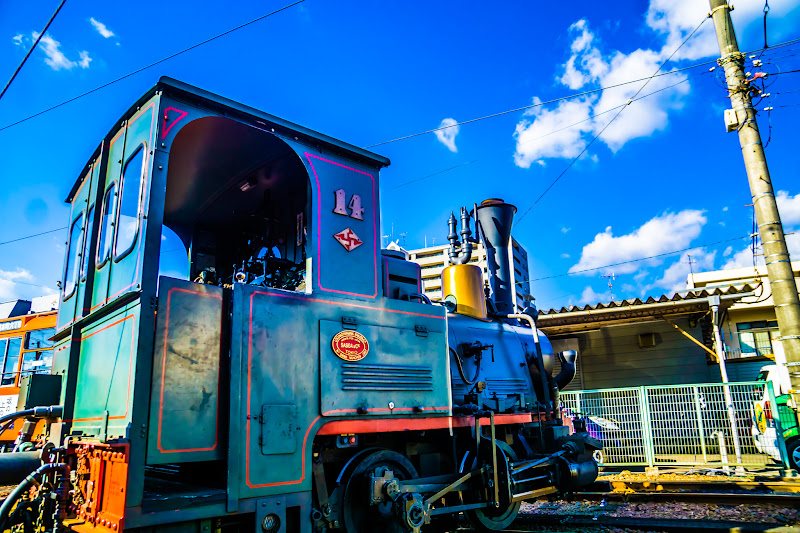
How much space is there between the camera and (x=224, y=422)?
3.54 meters

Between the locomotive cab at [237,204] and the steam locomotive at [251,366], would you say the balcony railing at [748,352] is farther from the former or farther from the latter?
the locomotive cab at [237,204]

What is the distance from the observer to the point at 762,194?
7906mm

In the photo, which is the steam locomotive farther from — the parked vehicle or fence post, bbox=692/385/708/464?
fence post, bbox=692/385/708/464

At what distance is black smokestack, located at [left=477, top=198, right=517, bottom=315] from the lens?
7.32 m

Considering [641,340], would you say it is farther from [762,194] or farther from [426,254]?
[426,254]

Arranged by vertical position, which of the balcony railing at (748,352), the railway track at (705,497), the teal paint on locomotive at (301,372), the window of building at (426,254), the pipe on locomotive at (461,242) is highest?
the window of building at (426,254)

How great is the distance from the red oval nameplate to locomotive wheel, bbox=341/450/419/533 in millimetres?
883

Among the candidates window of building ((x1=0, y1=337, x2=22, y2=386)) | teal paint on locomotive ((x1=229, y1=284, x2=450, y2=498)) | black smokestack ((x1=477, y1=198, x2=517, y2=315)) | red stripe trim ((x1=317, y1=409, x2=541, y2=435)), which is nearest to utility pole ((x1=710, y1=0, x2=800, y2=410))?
black smokestack ((x1=477, y1=198, x2=517, y2=315))

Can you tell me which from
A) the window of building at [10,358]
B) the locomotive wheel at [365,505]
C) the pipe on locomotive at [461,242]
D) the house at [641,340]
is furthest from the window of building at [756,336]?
the window of building at [10,358]

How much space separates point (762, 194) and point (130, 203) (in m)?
8.54

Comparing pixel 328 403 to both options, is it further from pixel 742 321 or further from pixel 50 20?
pixel 742 321

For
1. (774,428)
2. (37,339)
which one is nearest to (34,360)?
(37,339)

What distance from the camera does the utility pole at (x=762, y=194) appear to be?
733 cm

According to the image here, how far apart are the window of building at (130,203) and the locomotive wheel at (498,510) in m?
3.69
